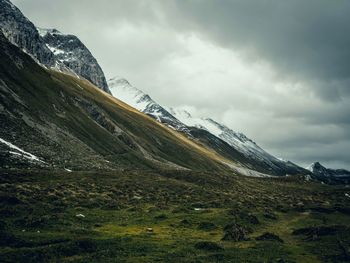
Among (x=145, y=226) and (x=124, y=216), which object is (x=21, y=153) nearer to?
(x=124, y=216)

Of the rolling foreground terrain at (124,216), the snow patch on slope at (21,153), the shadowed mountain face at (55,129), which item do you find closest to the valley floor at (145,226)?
the rolling foreground terrain at (124,216)

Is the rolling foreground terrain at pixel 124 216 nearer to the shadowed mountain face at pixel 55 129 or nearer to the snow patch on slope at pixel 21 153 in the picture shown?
the snow patch on slope at pixel 21 153

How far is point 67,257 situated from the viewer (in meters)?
34.3

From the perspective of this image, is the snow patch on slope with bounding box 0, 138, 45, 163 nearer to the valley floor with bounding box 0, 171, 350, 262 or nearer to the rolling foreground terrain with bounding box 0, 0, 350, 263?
the rolling foreground terrain with bounding box 0, 0, 350, 263

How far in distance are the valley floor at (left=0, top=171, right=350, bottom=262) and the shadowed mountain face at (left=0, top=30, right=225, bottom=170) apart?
86.0 ft

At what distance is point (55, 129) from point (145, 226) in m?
86.2

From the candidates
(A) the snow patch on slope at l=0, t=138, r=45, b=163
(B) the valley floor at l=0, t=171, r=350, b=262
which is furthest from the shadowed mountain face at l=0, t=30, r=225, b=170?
(B) the valley floor at l=0, t=171, r=350, b=262

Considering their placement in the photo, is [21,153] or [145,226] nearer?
[145,226]

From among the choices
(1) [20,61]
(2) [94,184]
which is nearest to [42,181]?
(2) [94,184]

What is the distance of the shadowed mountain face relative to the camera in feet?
341

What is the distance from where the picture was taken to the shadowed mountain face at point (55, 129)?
104 meters

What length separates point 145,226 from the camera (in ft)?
162

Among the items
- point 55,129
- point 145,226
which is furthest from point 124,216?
point 55,129

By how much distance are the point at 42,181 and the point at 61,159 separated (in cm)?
3488
